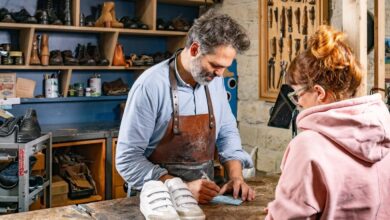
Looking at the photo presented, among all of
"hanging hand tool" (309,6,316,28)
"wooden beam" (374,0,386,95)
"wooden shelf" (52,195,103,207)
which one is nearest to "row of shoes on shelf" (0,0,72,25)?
"wooden shelf" (52,195,103,207)

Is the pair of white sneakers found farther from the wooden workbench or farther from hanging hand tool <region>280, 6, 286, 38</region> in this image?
hanging hand tool <region>280, 6, 286, 38</region>

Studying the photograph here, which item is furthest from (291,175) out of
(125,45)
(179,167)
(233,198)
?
(125,45)

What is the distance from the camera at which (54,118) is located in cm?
451

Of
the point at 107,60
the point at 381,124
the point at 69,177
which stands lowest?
the point at 69,177

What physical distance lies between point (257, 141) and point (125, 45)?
5.63 feet

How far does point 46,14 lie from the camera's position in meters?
4.14

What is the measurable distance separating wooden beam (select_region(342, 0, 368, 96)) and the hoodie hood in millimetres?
237

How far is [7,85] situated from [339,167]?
12.0 ft

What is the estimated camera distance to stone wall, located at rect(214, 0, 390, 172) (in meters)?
4.22

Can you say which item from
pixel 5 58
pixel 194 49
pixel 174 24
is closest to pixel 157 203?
pixel 194 49

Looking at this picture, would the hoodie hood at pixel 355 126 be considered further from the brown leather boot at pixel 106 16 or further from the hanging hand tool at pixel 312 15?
the brown leather boot at pixel 106 16

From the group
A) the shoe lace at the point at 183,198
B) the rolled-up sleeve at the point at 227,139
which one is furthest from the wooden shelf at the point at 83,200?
the shoe lace at the point at 183,198

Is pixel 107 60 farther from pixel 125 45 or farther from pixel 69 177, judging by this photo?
pixel 69 177

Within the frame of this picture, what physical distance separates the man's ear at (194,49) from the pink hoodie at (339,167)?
1020 mm
